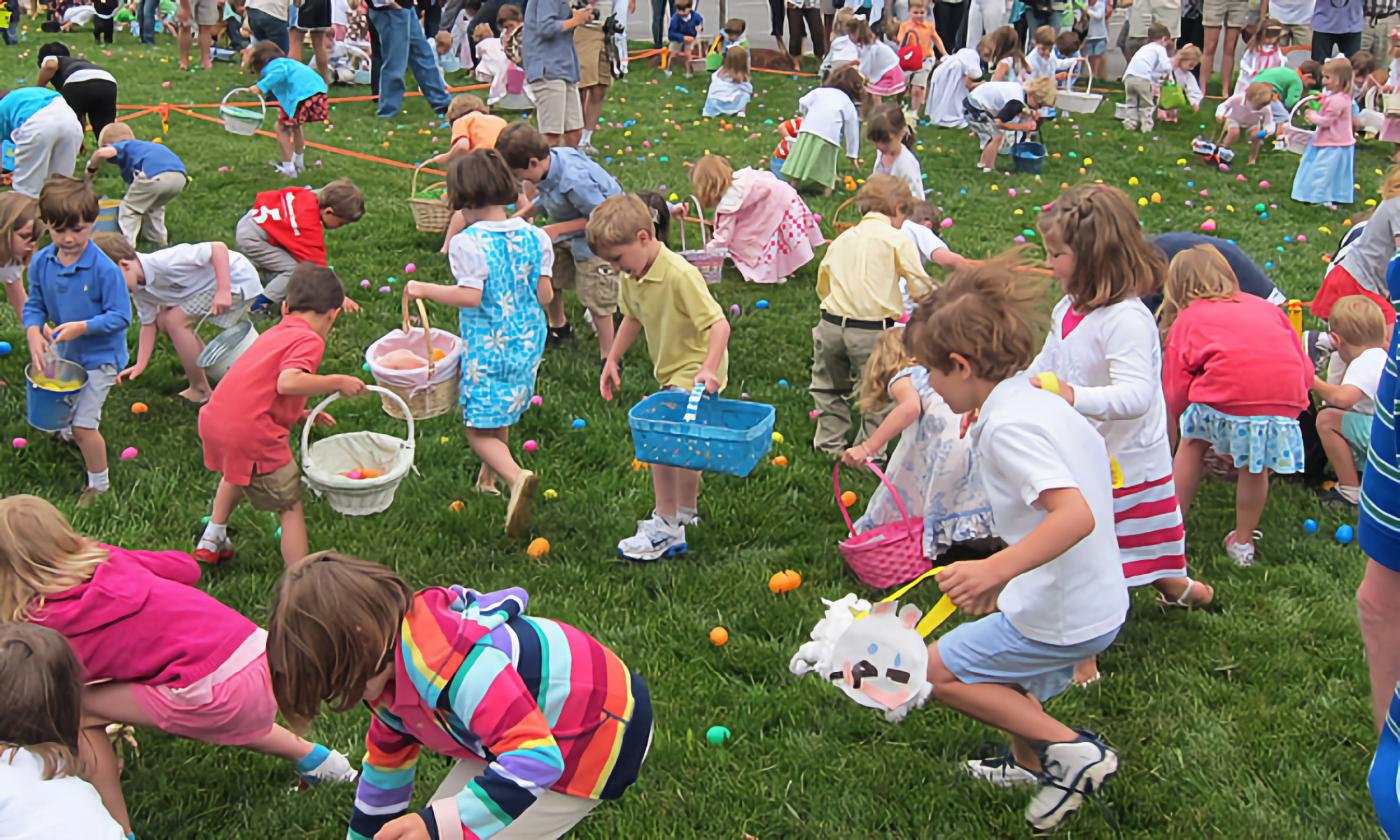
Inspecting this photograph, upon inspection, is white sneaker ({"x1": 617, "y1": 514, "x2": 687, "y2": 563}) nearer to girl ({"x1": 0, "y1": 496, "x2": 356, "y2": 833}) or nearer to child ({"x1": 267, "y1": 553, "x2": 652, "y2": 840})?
girl ({"x1": 0, "y1": 496, "x2": 356, "y2": 833})

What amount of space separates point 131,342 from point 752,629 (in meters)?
4.46

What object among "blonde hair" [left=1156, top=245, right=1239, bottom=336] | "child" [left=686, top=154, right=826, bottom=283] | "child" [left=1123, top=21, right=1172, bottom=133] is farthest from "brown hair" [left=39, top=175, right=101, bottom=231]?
"child" [left=1123, top=21, right=1172, bottom=133]

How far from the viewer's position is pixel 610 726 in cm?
261

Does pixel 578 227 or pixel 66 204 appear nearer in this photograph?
pixel 66 204

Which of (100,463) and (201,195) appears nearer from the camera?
(100,463)

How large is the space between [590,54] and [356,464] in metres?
7.44

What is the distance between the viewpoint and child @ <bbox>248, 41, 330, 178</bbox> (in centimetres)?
1001

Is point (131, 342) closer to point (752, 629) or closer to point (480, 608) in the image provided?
point (752, 629)

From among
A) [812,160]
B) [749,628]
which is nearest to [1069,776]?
[749,628]

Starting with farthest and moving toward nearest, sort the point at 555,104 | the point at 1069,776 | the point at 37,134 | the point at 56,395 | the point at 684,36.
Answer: the point at 684,36
the point at 555,104
the point at 37,134
the point at 56,395
the point at 1069,776

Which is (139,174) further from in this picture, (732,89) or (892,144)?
(732,89)

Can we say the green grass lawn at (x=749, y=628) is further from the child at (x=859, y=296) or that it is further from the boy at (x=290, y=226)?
the boy at (x=290, y=226)

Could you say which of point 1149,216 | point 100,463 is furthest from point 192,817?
point 1149,216

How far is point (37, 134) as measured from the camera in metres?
7.70
